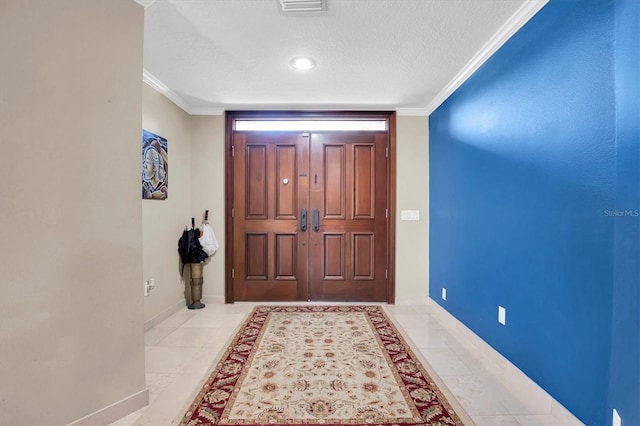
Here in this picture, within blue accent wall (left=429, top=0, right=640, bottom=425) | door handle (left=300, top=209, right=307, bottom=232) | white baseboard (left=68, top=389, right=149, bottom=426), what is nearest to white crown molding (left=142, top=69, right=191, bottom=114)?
door handle (left=300, top=209, right=307, bottom=232)

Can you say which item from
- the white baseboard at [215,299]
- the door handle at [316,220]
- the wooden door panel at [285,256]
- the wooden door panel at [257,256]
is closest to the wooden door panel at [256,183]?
the wooden door panel at [257,256]

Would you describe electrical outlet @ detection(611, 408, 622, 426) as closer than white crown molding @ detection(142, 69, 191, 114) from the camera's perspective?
Yes

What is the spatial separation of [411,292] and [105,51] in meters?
3.63

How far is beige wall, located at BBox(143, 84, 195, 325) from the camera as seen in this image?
2.89 meters

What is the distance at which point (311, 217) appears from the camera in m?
3.76

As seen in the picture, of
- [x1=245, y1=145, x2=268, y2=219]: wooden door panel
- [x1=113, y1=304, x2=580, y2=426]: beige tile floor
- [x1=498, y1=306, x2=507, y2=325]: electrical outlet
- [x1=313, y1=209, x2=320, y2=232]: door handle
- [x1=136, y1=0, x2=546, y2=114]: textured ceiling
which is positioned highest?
[x1=136, y1=0, x2=546, y2=114]: textured ceiling

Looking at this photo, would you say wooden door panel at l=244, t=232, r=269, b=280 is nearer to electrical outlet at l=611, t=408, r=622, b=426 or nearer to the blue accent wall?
the blue accent wall

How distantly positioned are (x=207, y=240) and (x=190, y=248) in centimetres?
21

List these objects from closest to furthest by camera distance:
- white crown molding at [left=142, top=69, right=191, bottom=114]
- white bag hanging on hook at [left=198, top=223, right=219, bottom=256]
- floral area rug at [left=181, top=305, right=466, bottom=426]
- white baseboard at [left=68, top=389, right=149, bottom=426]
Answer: white baseboard at [left=68, top=389, right=149, bottom=426] < floral area rug at [left=181, top=305, right=466, bottom=426] < white crown molding at [left=142, top=69, right=191, bottom=114] < white bag hanging on hook at [left=198, top=223, right=219, bottom=256]

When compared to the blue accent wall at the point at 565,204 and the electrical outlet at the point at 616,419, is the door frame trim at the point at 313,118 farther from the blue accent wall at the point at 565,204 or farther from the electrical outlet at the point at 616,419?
the electrical outlet at the point at 616,419

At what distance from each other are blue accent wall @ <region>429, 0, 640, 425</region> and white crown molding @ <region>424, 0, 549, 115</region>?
48 mm

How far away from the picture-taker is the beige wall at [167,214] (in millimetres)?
2887

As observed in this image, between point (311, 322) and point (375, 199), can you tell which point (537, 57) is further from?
point (311, 322)

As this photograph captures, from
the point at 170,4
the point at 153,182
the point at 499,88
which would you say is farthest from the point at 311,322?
the point at 170,4
